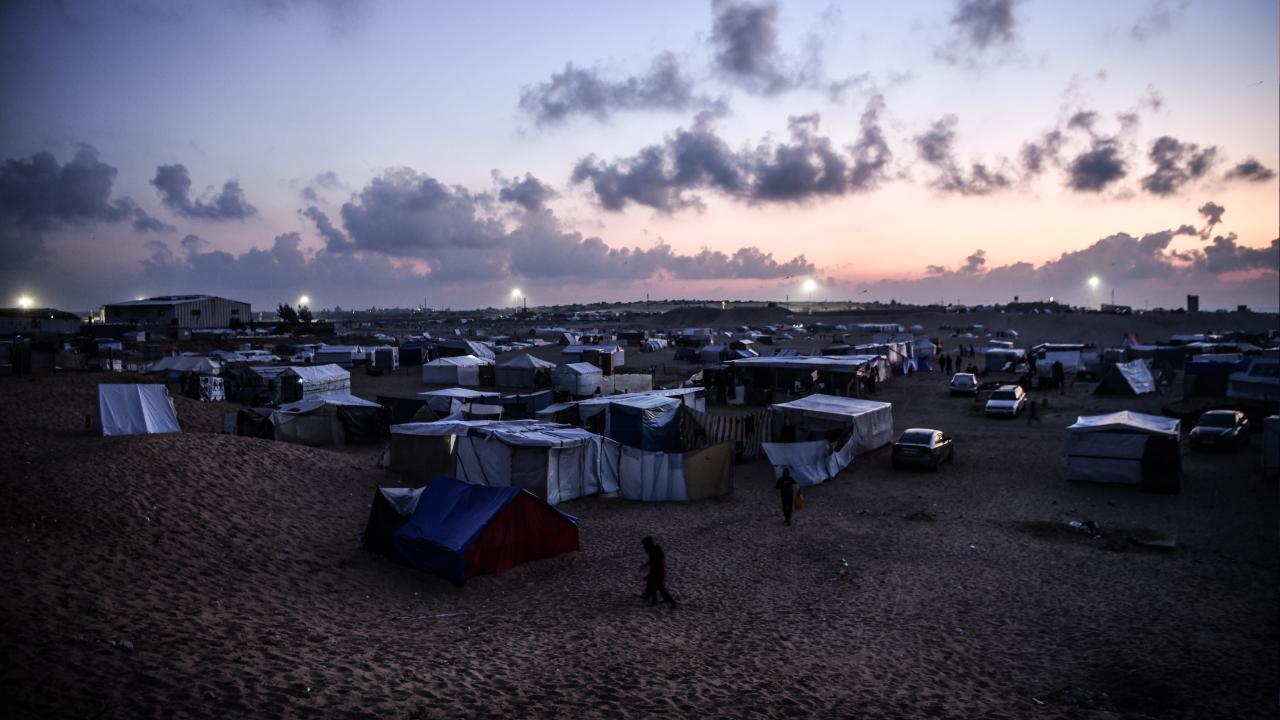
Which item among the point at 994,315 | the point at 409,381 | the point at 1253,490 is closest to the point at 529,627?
the point at 1253,490

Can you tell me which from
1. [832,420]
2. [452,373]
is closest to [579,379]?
[452,373]

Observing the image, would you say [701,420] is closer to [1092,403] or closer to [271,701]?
[271,701]

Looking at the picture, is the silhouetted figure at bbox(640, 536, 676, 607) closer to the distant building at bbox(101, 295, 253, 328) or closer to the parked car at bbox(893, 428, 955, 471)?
the parked car at bbox(893, 428, 955, 471)

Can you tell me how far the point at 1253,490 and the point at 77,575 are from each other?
24883 millimetres

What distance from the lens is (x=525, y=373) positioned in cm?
4294

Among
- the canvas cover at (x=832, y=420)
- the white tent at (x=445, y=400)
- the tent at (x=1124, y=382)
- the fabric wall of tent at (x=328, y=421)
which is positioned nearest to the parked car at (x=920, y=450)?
the canvas cover at (x=832, y=420)

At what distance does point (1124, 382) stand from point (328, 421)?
1492 inches

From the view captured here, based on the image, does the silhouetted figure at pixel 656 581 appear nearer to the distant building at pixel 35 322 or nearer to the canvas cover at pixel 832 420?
the canvas cover at pixel 832 420

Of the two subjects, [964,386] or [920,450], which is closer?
[920,450]

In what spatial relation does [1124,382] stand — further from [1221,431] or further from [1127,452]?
[1127,452]

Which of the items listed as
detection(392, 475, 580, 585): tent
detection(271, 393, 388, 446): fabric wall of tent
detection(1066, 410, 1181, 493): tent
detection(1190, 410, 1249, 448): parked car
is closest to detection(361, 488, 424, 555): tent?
detection(392, 475, 580, 585): tent

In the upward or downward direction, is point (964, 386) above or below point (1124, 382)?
below

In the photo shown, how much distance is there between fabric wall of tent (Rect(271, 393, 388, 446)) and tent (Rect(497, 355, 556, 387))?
16813mm

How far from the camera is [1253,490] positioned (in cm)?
1758
